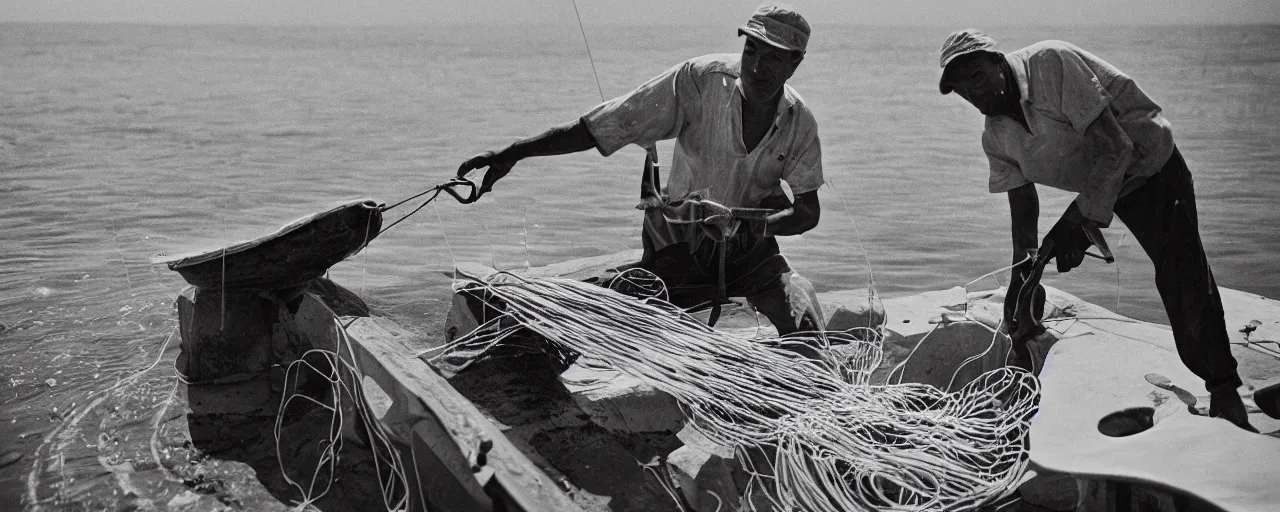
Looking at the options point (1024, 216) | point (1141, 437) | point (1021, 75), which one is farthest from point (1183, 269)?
point (1141, 437)

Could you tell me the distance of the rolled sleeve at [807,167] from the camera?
392cm

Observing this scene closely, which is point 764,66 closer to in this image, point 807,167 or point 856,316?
point 807,167

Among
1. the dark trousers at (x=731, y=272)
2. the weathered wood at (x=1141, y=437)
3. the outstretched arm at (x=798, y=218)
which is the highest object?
the outstretched arm at (x=798, y=218)

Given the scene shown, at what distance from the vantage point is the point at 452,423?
2.90 metres

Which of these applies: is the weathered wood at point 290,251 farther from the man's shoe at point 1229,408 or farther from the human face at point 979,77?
the man's shoe at point 1229,408

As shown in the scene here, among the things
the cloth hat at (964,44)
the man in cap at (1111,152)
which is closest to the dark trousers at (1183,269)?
the man in cap at (1111,152)

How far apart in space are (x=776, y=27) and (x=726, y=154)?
0.54 meters

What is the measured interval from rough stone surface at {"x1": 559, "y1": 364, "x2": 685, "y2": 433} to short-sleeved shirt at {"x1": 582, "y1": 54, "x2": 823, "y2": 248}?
0.79 m

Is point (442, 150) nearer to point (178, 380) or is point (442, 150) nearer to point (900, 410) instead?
point (178, 380)

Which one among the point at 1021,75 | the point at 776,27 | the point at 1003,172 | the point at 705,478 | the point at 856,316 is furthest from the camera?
the point at 856,316

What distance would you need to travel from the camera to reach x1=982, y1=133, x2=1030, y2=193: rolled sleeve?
13.2 ft

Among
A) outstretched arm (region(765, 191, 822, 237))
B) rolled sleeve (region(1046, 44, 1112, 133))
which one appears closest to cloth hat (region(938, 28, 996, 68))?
rolled sleeve (region(1046, 44, 1112, 133))

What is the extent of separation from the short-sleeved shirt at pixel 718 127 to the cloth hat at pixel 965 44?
530 mm

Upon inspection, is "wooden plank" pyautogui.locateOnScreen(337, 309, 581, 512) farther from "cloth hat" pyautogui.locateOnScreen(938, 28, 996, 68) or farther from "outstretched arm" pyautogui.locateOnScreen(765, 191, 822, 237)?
"cloth hat" pyautogui.locateOnScreen(938, 28, 996, 68)
